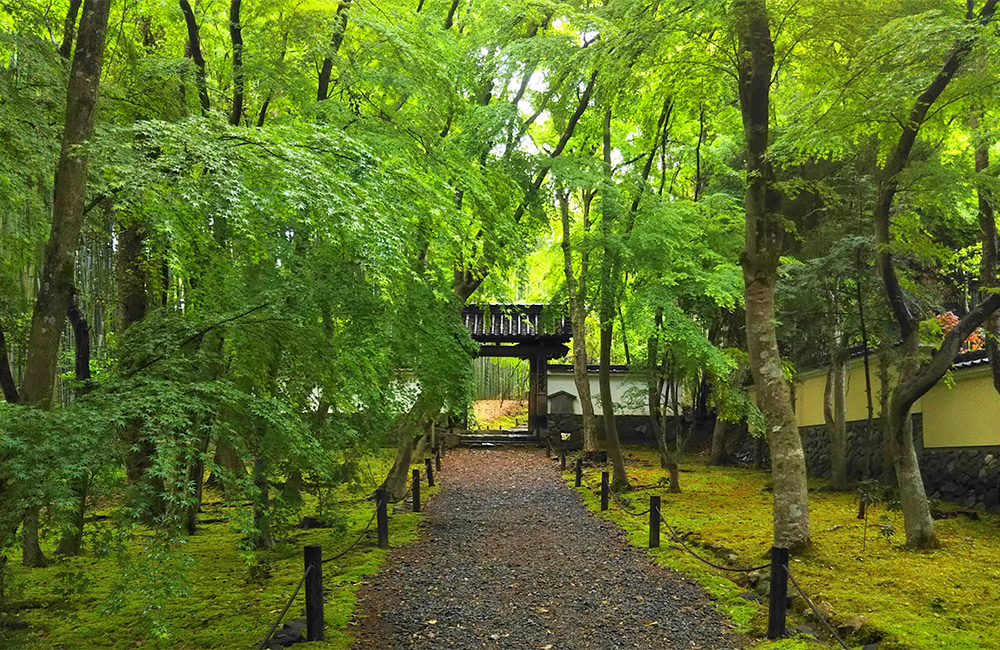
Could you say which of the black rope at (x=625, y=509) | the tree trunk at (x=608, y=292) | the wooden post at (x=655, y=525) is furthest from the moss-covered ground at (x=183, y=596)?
the tree trunk at (x=608, y=292)

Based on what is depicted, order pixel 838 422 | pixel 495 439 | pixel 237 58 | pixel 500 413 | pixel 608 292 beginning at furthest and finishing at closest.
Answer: pixel 500 413, pixel 495 439, pixel 838 422, pixel 608 292, pixel 237 58

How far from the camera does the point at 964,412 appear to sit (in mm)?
10766

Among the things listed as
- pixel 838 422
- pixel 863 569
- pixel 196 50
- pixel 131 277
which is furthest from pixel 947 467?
pixel 131 277

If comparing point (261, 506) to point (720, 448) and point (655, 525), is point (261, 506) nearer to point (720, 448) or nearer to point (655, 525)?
point (655, 525)

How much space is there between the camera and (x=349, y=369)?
6598 millimetres

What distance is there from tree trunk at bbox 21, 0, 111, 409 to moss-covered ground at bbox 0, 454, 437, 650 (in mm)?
1082

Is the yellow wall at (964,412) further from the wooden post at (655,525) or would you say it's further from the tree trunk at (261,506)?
the tree trunk at (261,506)

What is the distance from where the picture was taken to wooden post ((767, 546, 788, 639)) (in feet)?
17.3

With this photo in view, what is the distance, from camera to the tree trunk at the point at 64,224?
4.40 meters

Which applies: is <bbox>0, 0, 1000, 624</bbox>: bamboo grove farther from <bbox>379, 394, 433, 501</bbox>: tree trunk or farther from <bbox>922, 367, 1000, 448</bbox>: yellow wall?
<bbox>922, 367, 1000, 448</bbox>: yellow wall

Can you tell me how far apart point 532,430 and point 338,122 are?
16939 mm

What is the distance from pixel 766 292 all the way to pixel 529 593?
402 centimetres

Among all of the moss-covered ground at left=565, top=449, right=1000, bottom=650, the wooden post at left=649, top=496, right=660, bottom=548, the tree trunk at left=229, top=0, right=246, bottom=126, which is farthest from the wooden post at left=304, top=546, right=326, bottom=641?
the wooden post at left=649, top=496, right=660, bottom=548

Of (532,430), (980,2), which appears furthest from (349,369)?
(532,430)
